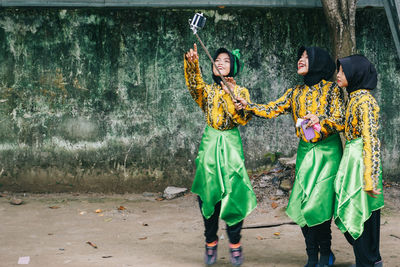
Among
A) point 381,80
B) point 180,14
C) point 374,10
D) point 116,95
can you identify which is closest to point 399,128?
point 381,80

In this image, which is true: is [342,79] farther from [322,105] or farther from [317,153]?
[317,153]

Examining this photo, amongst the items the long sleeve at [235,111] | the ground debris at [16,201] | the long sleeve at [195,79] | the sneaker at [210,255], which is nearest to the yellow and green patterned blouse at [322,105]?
the long sleeve at [235,111]

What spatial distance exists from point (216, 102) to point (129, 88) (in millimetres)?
2738

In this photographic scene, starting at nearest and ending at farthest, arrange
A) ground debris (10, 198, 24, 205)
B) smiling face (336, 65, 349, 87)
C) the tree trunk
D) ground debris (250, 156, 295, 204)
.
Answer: smiling face (336, 65, 349, 87)
the tree trunk
ground debris (250, 156, 295, 204)
ground debris (10, 198, 24, 205)

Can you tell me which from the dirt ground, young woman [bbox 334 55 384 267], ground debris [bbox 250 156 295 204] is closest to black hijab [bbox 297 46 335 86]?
young woman [bbox 334 55 384 267]

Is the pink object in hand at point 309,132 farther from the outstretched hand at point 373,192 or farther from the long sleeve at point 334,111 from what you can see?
the outstretched hand at point 373,192

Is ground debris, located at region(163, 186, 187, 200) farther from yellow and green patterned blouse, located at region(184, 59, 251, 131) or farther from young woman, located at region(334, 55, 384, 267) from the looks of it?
young woman, located at region(334, 55, 384, 267)

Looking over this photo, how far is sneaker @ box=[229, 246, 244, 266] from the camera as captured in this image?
16.0 ft

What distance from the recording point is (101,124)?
24.8 ft

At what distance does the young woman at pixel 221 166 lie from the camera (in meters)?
4.86

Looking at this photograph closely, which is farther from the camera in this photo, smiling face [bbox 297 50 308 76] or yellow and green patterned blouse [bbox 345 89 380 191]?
smiling face [bbox 297 50 308 76]

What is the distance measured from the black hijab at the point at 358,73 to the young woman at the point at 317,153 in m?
0.28

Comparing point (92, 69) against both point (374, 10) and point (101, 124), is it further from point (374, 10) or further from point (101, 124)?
point (374, 10)

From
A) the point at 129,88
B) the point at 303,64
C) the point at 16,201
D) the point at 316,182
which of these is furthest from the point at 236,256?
the point at 16,201
